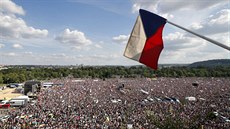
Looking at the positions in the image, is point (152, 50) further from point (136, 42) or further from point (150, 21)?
point (150, 21)

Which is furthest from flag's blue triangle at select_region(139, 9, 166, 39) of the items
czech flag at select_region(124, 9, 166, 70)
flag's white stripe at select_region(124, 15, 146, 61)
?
flag's white stripe at select_region(124, 15, 146, 61)

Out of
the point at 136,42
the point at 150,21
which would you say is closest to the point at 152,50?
the point at 136,42

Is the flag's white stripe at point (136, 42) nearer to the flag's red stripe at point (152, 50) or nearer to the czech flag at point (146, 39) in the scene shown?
the czech flag at point (146, 39)

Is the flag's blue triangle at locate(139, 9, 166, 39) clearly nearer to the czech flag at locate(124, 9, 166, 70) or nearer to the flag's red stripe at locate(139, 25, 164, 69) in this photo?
the czech flag at locate(124, 9, 166, 70)

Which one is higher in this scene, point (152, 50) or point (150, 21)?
point (150, 21)

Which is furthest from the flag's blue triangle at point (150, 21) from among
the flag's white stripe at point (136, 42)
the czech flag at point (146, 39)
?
the flag's white stripe at point (136, 42)

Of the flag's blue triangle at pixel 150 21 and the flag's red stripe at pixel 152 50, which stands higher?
the flag's blue triangle at pixel 150 21

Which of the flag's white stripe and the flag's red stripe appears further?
the flag's red stripe

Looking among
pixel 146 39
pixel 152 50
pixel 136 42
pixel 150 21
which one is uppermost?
pixel 150 21
